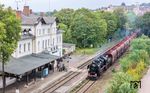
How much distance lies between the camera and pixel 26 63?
4703 cm

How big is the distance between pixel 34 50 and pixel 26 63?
825 centimetres

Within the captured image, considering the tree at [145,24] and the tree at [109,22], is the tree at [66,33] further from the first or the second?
the tree at [145,24]

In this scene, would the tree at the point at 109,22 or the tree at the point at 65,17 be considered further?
the tree at the point at 109,22

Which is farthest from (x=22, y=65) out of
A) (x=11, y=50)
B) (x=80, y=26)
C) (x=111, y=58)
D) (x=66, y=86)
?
(x=80, y=26)

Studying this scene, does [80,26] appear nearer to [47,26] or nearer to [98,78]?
[47,26]

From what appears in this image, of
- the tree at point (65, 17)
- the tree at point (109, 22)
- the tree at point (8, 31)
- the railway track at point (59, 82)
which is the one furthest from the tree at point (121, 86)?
the tree at point (109, 22)

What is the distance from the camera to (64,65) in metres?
60.2

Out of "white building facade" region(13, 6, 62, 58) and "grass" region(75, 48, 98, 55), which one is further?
"grass" region(75, 48, 98, 55)

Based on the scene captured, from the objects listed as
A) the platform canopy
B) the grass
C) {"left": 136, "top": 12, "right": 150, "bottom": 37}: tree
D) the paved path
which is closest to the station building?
the platform canopy

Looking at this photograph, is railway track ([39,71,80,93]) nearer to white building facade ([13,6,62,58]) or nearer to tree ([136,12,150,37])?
white building facade ([13,6,62,58])

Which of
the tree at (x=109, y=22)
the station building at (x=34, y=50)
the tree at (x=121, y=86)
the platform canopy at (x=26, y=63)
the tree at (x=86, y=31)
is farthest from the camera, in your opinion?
the tree at (x=109, y=22)

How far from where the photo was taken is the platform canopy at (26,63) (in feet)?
139

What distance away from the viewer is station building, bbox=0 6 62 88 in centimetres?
4531

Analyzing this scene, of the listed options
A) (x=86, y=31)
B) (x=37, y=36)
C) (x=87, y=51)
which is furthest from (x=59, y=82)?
(x=86, y=31)
